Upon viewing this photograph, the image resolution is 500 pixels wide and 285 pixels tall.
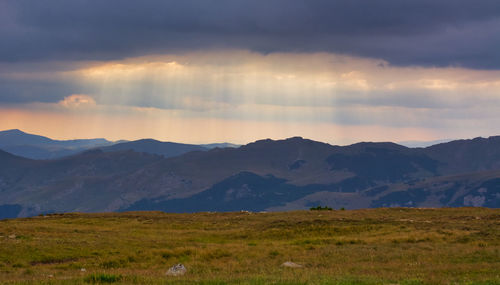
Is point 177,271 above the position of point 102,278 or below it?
below

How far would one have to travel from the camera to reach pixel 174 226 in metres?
71.8

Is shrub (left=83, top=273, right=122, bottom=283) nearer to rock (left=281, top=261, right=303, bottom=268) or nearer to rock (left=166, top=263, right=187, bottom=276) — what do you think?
rock (left=166, top=263, right=187, bottom=276)

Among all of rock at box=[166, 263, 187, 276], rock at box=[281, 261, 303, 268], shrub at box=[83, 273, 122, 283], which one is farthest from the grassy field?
rock at box=[281, 261, 303, 268]

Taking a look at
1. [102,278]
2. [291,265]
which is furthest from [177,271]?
[291,265]

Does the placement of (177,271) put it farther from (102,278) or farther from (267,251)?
(267,251)

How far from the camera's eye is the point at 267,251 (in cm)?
4588

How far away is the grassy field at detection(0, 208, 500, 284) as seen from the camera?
99.3 feet

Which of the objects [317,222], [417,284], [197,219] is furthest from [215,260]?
[197,219]

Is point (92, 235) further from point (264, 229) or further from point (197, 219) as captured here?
point (197, 219)

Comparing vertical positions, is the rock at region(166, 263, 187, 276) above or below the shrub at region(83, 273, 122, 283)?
below

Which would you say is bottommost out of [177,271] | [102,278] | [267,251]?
[267,251]

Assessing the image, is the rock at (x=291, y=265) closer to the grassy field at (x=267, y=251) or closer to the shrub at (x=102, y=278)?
the grassy field at (x=267, y=251)

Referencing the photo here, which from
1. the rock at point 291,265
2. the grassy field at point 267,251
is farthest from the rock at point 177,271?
the rock at point 291,265

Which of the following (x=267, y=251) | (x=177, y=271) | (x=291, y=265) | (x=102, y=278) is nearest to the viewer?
(x=102, y=278)
